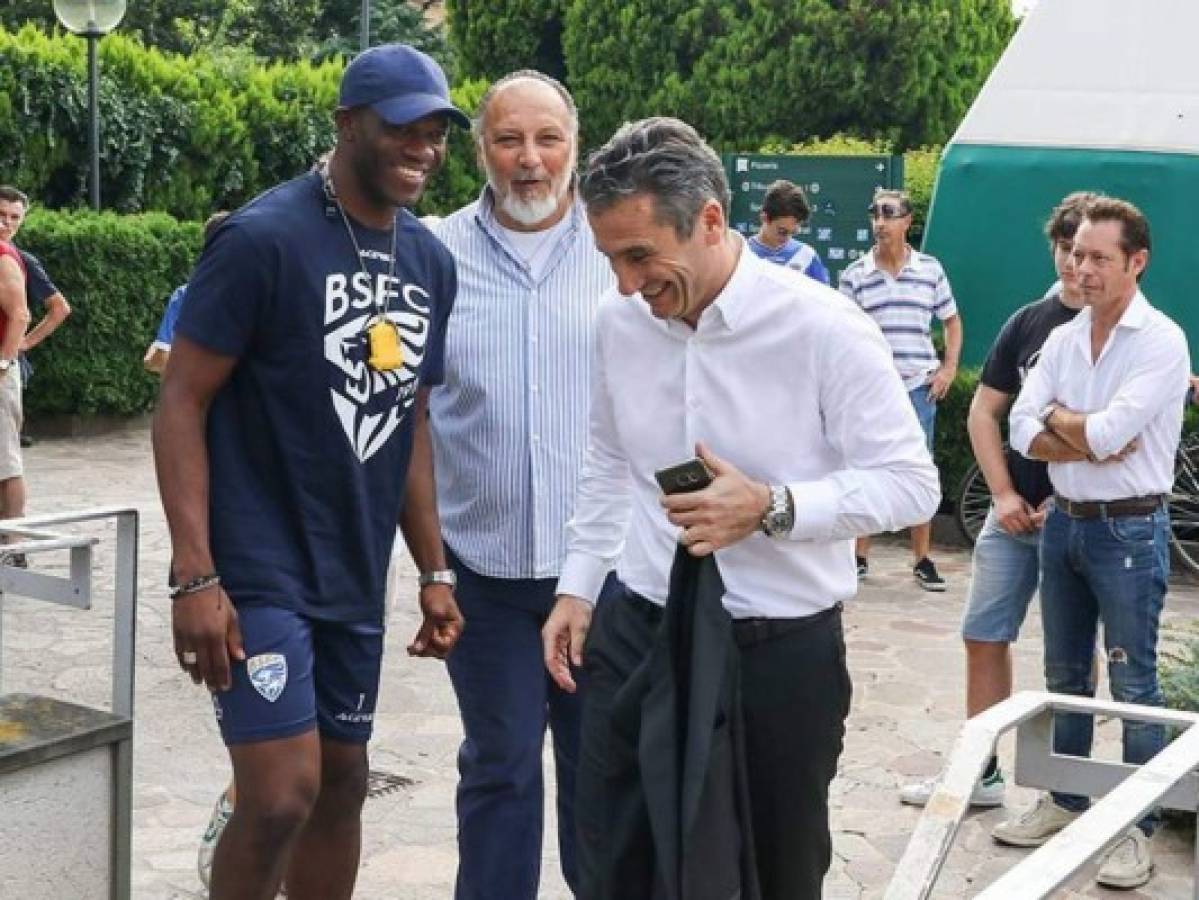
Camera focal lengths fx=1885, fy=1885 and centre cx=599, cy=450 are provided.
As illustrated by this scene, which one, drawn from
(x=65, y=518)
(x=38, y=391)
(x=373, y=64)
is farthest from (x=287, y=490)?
(x=38, y=391)

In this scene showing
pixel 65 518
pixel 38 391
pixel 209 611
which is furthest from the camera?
pixel 38 391

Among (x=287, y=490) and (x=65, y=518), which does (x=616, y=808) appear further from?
(x=65, y=518)

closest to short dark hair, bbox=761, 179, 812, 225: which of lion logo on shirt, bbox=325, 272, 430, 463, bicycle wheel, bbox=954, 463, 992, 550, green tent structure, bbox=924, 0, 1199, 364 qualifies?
bicycle wheel, bbox=954, 463, 992, 550

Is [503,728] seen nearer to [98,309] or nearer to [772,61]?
[98,309]

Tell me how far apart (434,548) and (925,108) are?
75.0 ft

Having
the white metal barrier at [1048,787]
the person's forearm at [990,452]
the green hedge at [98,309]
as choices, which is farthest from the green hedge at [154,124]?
the white metal barrier at [1048,787]

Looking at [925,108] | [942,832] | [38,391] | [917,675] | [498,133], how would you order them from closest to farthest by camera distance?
1. [942,832]
2. [498,133]
3. [917,675]
4. [38,391]
5. [925,108]

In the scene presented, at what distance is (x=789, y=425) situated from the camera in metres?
3.18

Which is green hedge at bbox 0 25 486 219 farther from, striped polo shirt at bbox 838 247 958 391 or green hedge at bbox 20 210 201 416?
striped polo shirt at bbox 838 247 958 391

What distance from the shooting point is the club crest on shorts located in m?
3.54

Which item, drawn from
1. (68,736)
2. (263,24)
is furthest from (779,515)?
(263,24)

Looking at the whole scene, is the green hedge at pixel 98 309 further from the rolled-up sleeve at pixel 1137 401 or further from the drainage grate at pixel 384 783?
the rolled-up sleeve at pixel 1137 401

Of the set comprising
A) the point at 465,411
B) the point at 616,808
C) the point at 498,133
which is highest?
the point at 498,133

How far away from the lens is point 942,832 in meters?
2.49
